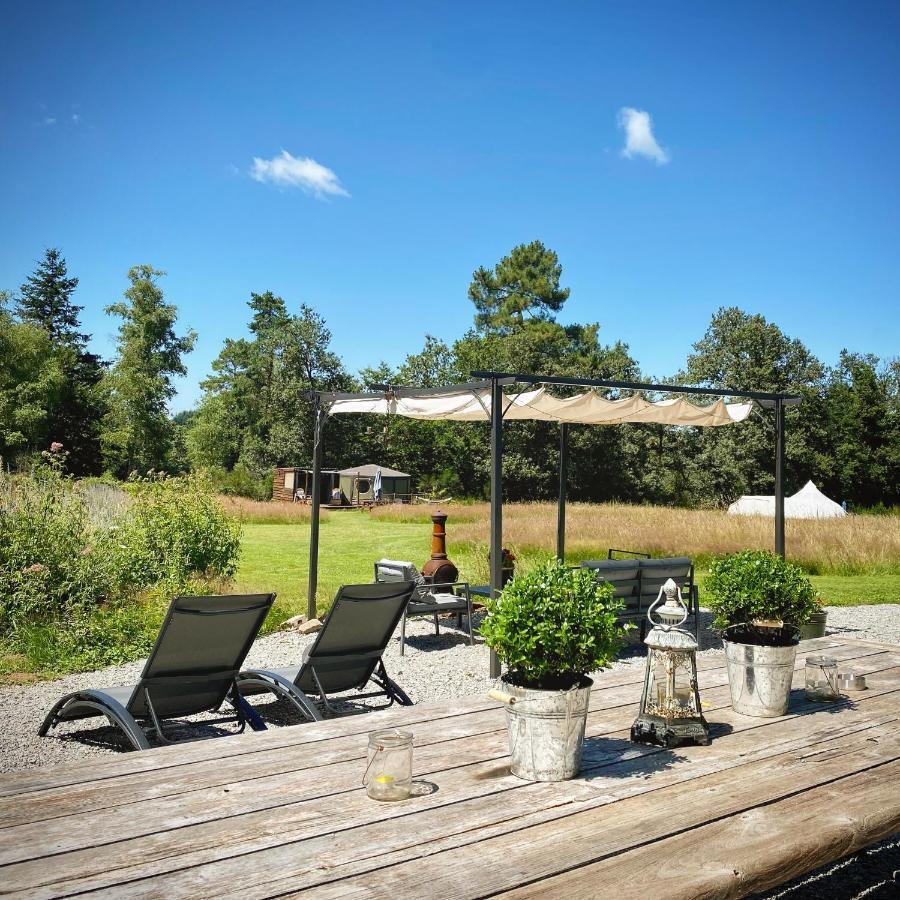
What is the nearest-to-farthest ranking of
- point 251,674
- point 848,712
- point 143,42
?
point 848,712
point 251,674
point 143,42

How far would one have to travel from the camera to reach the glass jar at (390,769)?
1947 mm

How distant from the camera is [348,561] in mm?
13945

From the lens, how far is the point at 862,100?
1689 cm

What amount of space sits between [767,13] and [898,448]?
88.1 feet

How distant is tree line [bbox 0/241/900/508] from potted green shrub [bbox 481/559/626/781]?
29478 mm

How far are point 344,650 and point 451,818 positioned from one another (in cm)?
290

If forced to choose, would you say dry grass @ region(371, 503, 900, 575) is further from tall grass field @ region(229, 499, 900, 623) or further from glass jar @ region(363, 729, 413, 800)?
glass jar @ region(363, 729, 413, 800)

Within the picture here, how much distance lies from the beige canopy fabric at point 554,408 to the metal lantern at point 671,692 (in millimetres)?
4327

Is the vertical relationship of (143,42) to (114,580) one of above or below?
above

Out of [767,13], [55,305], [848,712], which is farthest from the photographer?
[55,305]

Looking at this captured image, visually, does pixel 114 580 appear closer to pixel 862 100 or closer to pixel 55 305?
pixel 862 100

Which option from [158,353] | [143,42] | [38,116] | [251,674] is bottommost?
[251,674]

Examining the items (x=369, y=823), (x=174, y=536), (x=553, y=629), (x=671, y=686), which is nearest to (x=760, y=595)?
(x=671, y=686)

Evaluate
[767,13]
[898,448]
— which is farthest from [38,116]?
[898,448]
